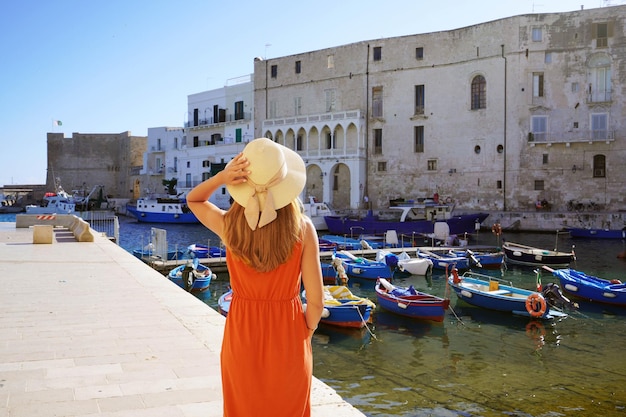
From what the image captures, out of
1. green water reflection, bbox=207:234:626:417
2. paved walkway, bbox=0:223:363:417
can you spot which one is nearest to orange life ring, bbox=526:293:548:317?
green water reflection, bbox=207:234:626:417

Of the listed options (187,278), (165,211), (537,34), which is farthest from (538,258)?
(165,211)

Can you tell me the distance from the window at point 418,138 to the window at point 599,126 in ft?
31.8

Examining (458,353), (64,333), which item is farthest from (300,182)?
(458,353)

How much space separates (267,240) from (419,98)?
122 feet

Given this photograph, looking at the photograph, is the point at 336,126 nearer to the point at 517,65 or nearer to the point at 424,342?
the point at 517,65

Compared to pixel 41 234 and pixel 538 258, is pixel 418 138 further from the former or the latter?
pixel 41 234

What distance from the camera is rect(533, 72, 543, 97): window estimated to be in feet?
113

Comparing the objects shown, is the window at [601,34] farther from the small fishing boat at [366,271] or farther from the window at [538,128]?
the small fishing boat at [366,271]

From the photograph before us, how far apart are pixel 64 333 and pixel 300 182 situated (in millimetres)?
4459

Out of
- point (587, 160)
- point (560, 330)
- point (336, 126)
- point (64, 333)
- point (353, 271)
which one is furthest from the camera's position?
point (336, 126)

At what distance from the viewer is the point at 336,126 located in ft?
132

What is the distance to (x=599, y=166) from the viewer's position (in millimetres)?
33250

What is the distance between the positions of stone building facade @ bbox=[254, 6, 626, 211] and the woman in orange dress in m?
33.8

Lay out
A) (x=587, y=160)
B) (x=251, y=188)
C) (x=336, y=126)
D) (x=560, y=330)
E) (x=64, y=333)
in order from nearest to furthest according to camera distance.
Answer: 1. (x=251, y=188)
2. (x=64, y=333)
3. (x=560, y=330)
4. (x=587, y=160)
5. (x=336, y=126)
